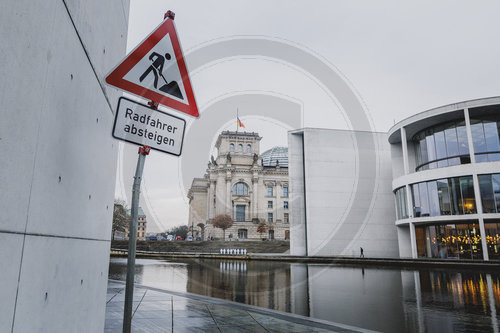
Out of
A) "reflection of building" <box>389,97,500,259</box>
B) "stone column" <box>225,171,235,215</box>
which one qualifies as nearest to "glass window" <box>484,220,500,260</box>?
"reflection of building" <box>389,97,500,259</box>

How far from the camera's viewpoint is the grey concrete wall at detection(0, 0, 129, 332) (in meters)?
1.74

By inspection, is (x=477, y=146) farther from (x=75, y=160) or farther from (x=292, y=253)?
(x=75, y=160)

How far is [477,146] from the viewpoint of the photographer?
30.3m

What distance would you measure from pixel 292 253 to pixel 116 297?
3607 cm

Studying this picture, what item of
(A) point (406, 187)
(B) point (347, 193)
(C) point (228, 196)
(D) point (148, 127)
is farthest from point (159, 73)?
(C) point (228, 196)

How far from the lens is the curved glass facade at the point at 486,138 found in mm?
29672

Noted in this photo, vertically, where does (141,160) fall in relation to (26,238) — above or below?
above

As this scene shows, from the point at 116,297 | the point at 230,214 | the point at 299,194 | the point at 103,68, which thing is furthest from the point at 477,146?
the point at 230,214

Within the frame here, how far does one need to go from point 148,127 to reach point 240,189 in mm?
83011

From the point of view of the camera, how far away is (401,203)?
36156 millimetres

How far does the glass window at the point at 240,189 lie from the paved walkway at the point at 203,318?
76.4 m

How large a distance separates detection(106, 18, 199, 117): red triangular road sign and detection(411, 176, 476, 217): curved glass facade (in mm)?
32891

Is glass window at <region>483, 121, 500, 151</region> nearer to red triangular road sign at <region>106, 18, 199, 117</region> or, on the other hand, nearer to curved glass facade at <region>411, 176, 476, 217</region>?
curved glass facade at <region>411, 176, 476, 217</region>

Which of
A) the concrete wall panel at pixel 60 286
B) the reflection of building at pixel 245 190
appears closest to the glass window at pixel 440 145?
the concrete wall panel at pixel 60 286
